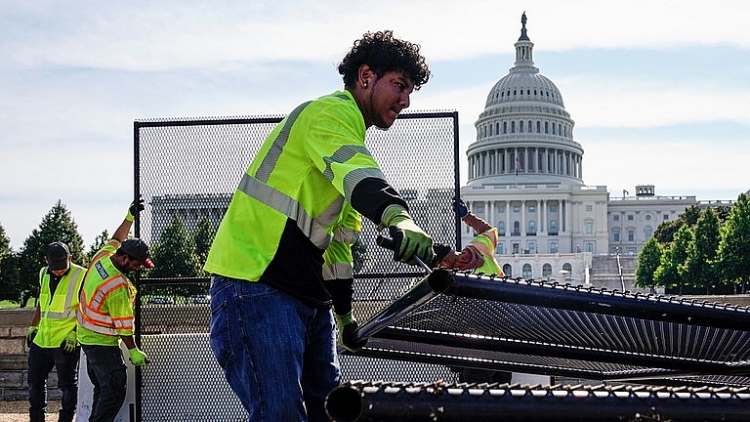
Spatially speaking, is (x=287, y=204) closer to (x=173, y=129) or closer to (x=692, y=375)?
(x=692, y=375)

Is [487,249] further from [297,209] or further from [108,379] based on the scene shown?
[297,209]

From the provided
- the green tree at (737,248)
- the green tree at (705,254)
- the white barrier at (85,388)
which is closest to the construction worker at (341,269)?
the white barrier at (85,388)

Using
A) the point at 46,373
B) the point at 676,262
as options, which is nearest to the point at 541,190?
the point at 676,262

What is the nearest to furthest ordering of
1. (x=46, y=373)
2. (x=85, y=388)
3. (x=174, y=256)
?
(x=174, y=256), (x=85, y=388), (x=46, y=373)

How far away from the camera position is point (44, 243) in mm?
52781

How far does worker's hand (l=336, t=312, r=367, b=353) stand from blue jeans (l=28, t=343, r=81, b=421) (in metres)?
6.34

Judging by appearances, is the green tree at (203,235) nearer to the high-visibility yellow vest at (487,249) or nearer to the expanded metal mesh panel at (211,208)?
the expanded metal mesh panel at (211,208)

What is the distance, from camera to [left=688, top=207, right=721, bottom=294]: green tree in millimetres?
73175

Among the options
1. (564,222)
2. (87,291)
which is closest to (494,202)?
(564,222)

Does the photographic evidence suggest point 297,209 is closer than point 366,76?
Yes

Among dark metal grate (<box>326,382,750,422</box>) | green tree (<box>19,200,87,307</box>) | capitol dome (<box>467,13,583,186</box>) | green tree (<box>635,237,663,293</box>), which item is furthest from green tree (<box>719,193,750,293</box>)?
dark metal grate (<box>326,382,750,422</box>)

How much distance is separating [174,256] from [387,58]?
18.6ft

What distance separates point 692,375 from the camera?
10.3ft

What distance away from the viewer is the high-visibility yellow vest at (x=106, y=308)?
767 cm
